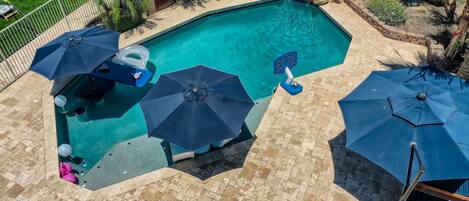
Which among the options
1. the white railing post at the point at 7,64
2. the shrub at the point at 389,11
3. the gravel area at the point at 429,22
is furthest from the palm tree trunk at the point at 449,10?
the white railing post at the point at 7,64

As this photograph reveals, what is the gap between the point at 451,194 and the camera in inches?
428

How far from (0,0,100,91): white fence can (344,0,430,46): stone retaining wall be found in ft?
47.3

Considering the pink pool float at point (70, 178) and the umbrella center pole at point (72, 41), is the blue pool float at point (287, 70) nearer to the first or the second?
the umbrella center pole at point (72, 41)

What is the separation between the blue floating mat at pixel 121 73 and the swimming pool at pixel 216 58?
0.94 m

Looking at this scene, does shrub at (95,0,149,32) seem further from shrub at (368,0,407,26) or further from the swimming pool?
shrub at (368,0,407,26)

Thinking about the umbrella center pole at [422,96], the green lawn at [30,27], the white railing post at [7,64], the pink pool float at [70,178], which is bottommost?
the pink pool float at [70,178]

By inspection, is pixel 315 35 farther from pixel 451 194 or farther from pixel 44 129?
pixel 44 129

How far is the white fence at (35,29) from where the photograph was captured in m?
16.8

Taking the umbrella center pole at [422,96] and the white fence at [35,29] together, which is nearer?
the umbrella center pole at [422,96]

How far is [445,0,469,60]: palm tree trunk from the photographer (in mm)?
15946

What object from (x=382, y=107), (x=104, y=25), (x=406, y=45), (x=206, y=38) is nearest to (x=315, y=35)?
(x=406, y=45)

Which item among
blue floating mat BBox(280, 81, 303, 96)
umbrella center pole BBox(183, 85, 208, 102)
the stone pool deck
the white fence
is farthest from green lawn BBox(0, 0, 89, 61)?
blue floating mat BBox(280, 81, 303, 96)

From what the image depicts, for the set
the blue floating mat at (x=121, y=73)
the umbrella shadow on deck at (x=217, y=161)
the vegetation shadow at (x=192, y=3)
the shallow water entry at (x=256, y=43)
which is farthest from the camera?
the vegetation shadow at (x=192, y=3)

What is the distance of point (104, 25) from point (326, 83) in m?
11.6
